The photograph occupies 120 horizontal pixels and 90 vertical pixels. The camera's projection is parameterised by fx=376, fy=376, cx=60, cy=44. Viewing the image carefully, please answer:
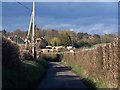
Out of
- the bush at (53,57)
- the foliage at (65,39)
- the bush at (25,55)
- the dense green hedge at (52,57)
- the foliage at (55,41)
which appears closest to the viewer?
the bush at (25,55)

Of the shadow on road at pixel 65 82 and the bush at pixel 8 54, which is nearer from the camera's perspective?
the bush at pixel 8 54

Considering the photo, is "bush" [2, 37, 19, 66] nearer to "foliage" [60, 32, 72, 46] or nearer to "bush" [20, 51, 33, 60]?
"bush" [20, 51, 33, 60]

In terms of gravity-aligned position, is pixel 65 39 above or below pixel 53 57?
above

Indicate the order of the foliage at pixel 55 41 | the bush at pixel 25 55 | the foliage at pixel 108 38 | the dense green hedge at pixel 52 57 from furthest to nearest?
the foliage at pixel 55 41
the dense green hedge at pixel 52 57
the bush at pixel 25 55
the foliage at pixel 108 38

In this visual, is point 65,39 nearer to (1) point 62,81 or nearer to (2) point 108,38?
(2) point 108,38

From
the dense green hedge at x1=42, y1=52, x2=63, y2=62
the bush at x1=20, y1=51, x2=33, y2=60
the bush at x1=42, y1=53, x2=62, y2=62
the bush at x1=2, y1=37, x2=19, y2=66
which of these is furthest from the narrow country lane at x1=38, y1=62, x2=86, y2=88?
the bush at x1=42, y1=53, x2=62, y2=62

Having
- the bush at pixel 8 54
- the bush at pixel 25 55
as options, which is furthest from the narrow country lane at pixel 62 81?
the bush at pixel 25 55

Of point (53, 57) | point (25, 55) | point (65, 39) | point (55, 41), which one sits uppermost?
point (65, 39)

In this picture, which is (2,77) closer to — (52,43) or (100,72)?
(100,72)

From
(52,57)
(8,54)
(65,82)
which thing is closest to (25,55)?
(65,82)

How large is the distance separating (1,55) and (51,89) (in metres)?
3.86

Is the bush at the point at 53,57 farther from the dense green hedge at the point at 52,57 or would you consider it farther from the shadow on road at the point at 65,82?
the shadow on road at the point at 65,82

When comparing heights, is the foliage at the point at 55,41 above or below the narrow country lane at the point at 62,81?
above

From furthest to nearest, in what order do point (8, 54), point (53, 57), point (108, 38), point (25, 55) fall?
point (53, 57)
point (108, 38)
point (25, 55)
point (8, 54)
